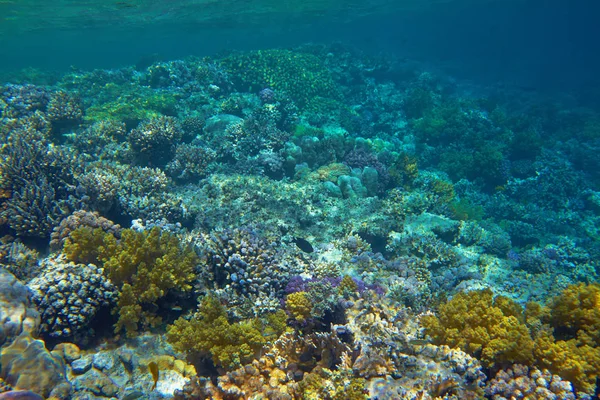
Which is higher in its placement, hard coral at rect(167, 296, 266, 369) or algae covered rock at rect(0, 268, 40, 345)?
algae covered rock at rect(0, 268, 40, 345)

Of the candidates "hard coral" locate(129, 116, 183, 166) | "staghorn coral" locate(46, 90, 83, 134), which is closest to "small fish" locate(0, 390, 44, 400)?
"hard coral" locate(129, 116, 183, 166)

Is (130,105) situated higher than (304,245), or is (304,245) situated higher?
(130,105)

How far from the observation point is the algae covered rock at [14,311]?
3.47 metres

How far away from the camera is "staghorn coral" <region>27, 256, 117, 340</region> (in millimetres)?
4242

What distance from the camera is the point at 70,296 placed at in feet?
14.4

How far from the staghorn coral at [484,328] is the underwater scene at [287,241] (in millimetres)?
28

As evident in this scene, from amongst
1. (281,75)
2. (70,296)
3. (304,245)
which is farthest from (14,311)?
(281,75)

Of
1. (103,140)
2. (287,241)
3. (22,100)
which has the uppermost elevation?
(22,100)

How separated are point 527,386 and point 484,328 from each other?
793 mm

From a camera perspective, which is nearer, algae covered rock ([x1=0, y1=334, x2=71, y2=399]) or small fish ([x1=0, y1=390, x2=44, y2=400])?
small fish ([x1=0, y1=390, x2=44, y2=400])

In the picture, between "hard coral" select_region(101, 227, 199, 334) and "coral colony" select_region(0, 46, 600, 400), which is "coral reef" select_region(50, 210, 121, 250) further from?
"hard coral" select_region(101, 227, 199, 334)

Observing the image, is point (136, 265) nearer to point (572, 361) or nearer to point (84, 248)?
point (84, 248)

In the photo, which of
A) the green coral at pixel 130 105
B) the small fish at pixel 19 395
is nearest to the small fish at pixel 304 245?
the small fish at pixel 19 395

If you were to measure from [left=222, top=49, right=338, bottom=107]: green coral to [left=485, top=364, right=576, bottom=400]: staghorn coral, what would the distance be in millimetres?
16961
